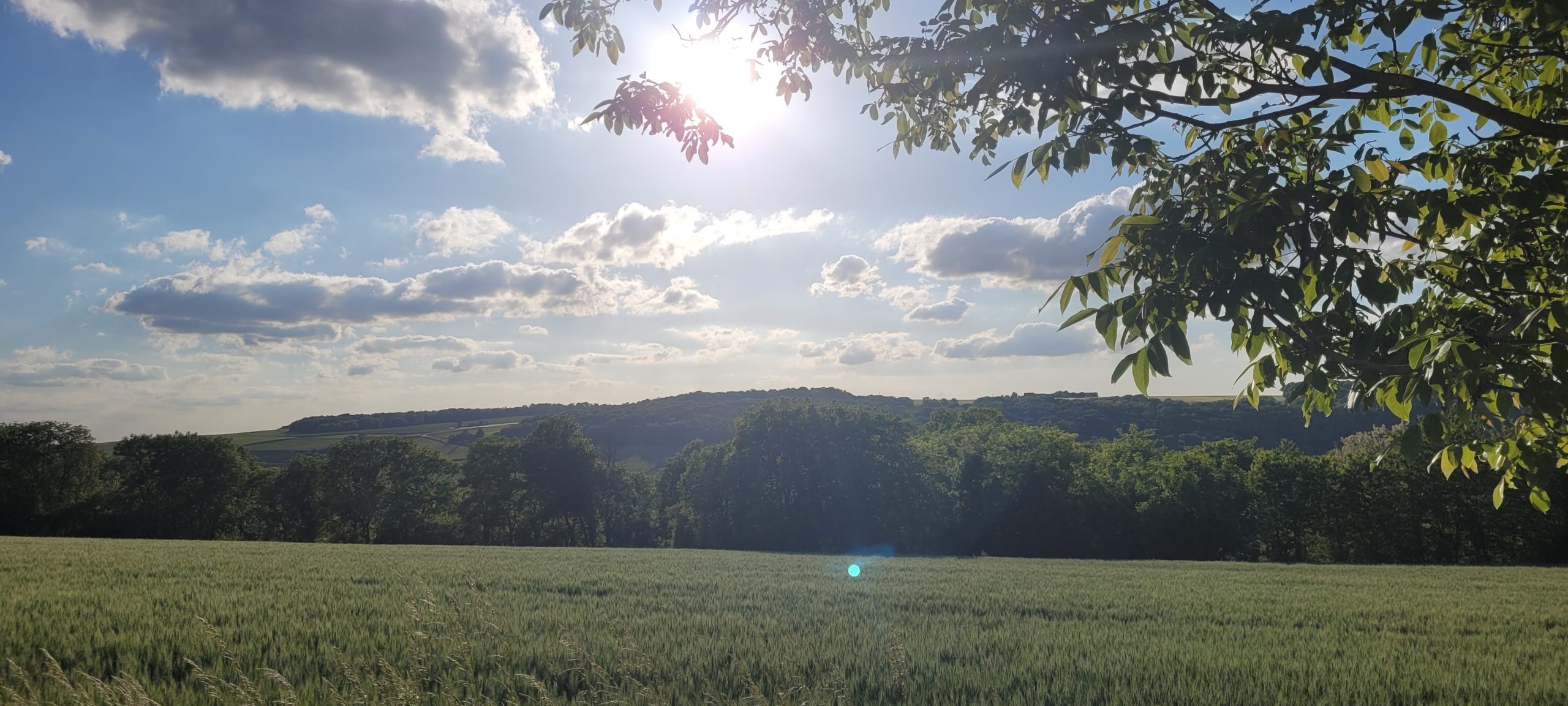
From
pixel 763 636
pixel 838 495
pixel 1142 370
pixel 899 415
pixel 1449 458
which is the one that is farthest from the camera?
pixel 899 415

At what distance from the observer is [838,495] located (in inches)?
2404

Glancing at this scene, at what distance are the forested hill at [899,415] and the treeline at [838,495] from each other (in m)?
8.70

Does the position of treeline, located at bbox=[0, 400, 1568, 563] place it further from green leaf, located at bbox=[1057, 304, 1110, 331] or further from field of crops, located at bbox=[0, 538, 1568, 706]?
green leaf, located at bbox=[1057, 304, 1110, 331]

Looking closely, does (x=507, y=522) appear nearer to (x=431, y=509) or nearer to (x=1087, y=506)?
(x=431, y=509)

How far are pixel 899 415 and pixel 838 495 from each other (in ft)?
149

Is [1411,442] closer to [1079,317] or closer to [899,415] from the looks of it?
[1079,317]

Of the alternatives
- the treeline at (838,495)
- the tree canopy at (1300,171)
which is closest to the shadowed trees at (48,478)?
the treeline at (838,495)

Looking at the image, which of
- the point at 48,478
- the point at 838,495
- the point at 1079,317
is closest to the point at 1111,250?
the point at 1079,317

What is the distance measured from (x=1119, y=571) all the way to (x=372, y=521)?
69823 mm

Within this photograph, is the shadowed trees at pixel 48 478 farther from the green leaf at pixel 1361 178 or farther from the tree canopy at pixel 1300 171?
the green leaf at pixel 1361 178

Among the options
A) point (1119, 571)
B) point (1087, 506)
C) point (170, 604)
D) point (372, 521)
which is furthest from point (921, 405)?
point (170, 604)

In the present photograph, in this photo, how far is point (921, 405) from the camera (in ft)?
516

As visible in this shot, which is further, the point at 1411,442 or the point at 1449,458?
the point at 1449,458

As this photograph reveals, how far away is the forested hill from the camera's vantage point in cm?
9938
